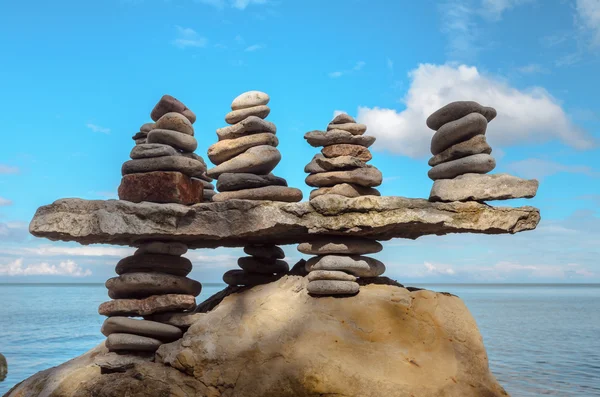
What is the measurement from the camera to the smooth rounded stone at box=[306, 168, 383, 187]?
769 centimetres

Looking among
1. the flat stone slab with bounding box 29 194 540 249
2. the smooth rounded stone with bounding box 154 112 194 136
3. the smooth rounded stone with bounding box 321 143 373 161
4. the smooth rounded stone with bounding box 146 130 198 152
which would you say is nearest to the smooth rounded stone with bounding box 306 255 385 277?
the flat stone slab with bounding box 29 194 540 249

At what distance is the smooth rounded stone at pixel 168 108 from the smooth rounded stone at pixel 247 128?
0.60 m

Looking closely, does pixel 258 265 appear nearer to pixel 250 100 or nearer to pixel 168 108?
pixel 250 100

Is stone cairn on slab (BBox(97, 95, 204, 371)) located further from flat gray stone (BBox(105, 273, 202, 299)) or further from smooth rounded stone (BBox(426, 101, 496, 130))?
smooth rounded stone (BBox(426, 101, 496, 130))

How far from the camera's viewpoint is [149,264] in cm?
767

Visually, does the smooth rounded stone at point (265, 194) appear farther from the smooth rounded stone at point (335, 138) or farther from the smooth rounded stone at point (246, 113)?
the smooth rounded stone at point (246, 113)

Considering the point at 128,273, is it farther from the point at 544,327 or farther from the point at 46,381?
the point at 544,327

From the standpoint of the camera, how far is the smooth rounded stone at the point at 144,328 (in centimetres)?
733

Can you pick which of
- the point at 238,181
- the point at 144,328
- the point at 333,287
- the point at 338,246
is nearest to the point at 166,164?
the point at 238,181

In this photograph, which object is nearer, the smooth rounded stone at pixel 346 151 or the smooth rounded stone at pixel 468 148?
the smooth rounded stone at pixel 468 148

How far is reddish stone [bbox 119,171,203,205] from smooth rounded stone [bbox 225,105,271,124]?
4.00ft

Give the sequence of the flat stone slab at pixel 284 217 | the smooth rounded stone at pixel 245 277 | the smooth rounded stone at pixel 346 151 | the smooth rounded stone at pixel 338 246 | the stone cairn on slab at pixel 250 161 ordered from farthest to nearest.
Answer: the smooth rounded stone at pixel 245 277 → the smooth rounded stone at pixel 346 151 → the stone cairn on slab at pixel 250 161 → the smooth rounded stone at pixel 338 246 → the flat stone slab at pixel 284 217

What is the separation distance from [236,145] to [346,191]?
1743 mm

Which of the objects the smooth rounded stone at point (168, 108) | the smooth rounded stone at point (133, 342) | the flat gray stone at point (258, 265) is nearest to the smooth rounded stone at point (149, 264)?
the smooth rounded stone at point (133, 342)
